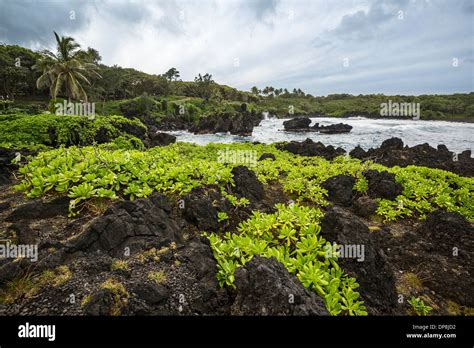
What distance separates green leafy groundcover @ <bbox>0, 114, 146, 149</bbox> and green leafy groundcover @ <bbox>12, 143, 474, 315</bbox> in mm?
9547

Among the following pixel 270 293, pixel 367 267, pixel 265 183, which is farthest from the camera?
pixel 265 183

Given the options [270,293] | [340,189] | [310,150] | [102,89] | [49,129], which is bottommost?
[270,293]

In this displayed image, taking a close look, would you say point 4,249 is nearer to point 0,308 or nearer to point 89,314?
point 0,308

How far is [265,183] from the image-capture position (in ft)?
35.1

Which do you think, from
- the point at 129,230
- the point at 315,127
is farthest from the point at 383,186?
the point at 315,127

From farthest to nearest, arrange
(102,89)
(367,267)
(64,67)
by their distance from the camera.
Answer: (102,89)
(64,67)
(367,267)

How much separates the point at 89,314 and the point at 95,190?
3.15 m

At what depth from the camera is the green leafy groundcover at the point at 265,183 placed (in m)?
3.90

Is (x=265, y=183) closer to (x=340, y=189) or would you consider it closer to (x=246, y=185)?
(x=246, y=185)

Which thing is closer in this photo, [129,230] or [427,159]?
[129,230]

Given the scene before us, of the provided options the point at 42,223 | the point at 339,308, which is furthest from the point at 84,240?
the point at 339,308

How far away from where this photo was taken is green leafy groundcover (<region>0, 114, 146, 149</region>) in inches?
575

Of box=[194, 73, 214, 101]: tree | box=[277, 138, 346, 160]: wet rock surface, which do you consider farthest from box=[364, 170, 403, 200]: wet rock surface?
box=[194, 73, 214, 101]: tree

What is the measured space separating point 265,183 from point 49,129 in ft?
47.9
